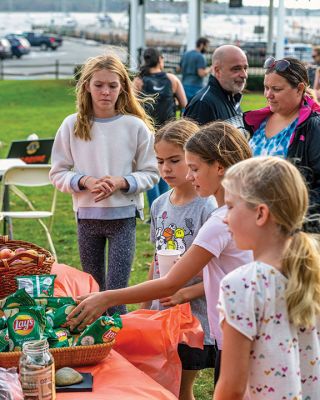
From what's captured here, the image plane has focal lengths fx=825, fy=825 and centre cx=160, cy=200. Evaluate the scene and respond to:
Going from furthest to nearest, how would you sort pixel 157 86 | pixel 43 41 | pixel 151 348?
pixel 43 41
pixel 157 86
pixel 151 348

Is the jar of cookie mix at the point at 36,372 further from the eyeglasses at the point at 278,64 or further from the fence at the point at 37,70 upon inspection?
the fence at the point at 37,70

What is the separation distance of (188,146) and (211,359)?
97 cm

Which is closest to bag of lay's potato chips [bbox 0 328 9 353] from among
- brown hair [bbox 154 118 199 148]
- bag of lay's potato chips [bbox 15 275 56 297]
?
bag of lay's potato chips [bbox 15 275 56 297]

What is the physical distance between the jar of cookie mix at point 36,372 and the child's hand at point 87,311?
1.40 feet

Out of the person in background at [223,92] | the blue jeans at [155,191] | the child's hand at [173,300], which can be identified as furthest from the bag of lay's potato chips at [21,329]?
the blue jeans at [155,191]

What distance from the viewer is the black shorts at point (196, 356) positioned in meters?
3.39

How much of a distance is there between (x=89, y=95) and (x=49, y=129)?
14928mm

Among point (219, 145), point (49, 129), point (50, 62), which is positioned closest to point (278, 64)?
point (219, 145)

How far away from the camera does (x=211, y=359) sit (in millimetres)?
3514

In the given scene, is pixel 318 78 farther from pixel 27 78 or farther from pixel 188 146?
pixel 27 78

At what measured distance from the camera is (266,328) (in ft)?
7.25

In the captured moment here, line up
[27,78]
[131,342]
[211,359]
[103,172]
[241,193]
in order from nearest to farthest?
[241,193]
[131,342]
[211,359]
[103,172]
[27,78]

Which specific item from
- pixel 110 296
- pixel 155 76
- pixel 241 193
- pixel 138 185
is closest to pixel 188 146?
pixel 110 296

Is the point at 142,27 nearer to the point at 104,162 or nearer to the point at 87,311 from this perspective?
the point at 104,162
